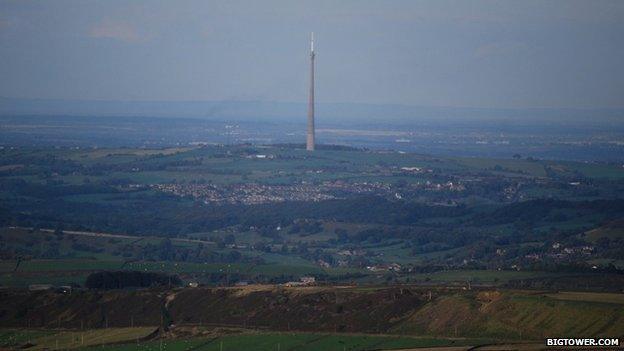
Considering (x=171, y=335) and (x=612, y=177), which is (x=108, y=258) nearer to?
(x=171, y=335)

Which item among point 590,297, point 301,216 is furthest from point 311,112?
point 590,297

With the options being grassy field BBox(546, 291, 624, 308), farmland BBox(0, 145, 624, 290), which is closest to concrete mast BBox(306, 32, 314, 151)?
farmland BBox(0, 145, 624, 290)

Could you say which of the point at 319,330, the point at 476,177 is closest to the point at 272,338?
the point at 319,330

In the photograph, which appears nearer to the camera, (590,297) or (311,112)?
(590,297)

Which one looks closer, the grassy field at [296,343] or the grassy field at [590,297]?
the grassy field at [296,343]

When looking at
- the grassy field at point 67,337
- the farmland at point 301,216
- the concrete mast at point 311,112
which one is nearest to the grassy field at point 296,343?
the grassy field at point 67,337

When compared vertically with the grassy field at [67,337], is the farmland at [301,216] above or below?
below

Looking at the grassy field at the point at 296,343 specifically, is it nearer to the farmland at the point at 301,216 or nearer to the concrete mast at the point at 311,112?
the farmland at the point at 301,216

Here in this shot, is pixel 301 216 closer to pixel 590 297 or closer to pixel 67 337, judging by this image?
pixel 67 337

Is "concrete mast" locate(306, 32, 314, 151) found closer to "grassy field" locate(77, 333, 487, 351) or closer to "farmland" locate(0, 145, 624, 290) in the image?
"farmland" locate(0, 145, 624, 290)

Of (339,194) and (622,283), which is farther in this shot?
(339,194)

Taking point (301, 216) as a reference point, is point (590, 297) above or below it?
above
